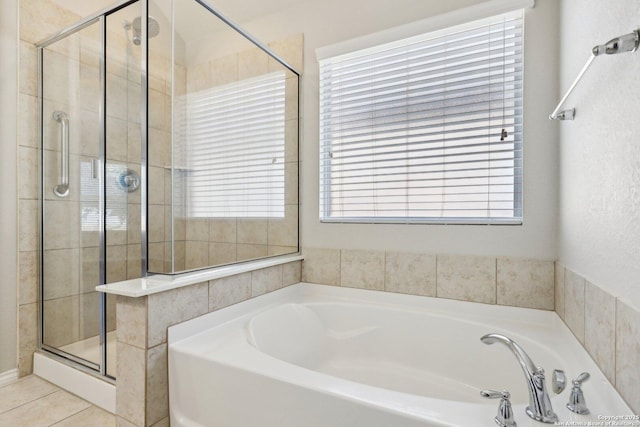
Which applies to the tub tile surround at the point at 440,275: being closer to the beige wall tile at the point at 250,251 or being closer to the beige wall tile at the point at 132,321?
the beige wall tile at the point at 250,251

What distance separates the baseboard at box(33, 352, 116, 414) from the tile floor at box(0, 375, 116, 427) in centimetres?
3

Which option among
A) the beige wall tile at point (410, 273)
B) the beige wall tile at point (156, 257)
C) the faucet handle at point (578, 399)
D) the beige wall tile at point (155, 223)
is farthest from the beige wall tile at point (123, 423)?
the faucet handle at point (578, 399)

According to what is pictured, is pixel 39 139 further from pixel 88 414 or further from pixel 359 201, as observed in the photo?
pixel 359 201

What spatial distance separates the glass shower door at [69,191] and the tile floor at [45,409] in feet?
0.78

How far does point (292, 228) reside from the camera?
2318 mm

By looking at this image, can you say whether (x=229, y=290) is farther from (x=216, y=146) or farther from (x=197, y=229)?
(x=216, y=146)

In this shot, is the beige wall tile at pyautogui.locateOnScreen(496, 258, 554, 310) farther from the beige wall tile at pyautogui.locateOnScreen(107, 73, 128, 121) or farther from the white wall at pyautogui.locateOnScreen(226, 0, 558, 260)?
the beige wall tile at pyautogui.locateOnScreen(107, 73, 128, 121)

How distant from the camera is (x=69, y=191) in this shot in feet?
6.64

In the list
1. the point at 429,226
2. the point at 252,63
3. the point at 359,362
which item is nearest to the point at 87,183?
the point at 252,63

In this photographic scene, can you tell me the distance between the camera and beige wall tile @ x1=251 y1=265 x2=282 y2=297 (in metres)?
1.84

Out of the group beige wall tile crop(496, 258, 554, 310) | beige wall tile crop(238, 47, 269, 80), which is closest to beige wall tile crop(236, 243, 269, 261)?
beige wall tile crop(238, 47, 269, 80)

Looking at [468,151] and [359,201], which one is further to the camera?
[359,201]

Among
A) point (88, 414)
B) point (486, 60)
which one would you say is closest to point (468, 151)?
point (486, 60)

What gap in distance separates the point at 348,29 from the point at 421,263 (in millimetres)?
1594
